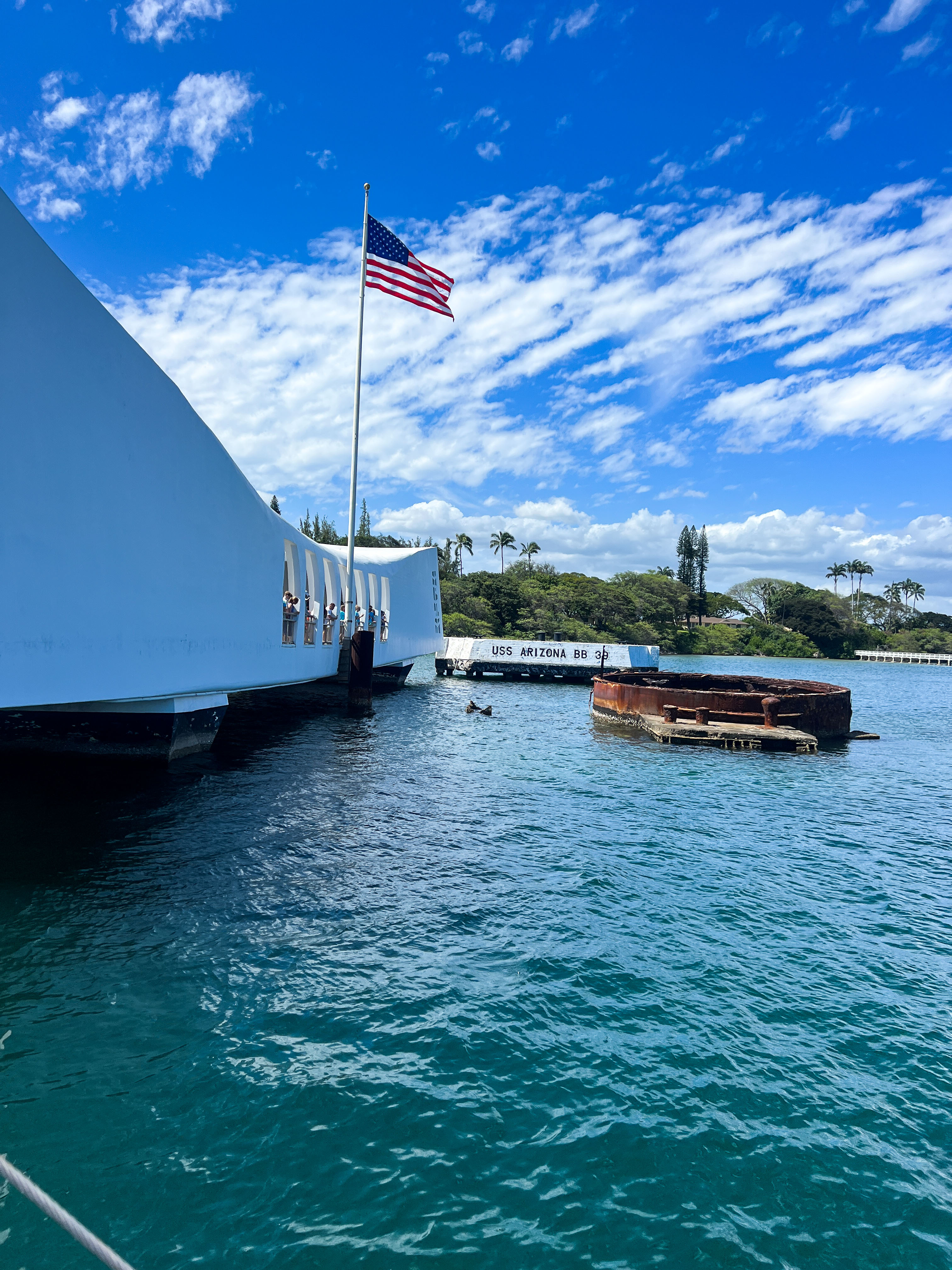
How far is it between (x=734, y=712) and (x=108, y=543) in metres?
22.9

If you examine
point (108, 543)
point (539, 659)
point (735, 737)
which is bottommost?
point (735, 737)

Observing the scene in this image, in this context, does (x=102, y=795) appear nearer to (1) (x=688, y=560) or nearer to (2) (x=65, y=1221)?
(2) (x=65, y=1221)

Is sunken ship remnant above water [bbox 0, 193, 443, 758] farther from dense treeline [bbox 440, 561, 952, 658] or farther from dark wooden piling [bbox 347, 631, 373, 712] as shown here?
dense treeline [bbox 440, 561, 952, 658]

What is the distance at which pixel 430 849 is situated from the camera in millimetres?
10562

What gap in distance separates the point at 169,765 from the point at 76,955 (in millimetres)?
8153

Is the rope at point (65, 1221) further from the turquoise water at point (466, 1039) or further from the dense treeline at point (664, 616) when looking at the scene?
the dense treeline at point (664, 616)

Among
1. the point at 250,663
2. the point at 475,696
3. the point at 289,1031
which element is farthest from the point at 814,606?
the point at 289,1031

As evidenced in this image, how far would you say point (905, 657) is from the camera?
4850 inches

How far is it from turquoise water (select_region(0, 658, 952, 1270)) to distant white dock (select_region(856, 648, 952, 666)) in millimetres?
129304

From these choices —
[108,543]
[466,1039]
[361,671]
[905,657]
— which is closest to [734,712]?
[361,671]

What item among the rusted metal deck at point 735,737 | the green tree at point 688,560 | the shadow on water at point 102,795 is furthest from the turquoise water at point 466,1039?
the green tree at point 688,560

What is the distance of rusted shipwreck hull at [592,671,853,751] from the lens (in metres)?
23.1

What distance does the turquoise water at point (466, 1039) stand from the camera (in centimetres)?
403

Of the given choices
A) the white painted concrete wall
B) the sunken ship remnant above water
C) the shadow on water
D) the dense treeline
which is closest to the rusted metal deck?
the shadow on water
